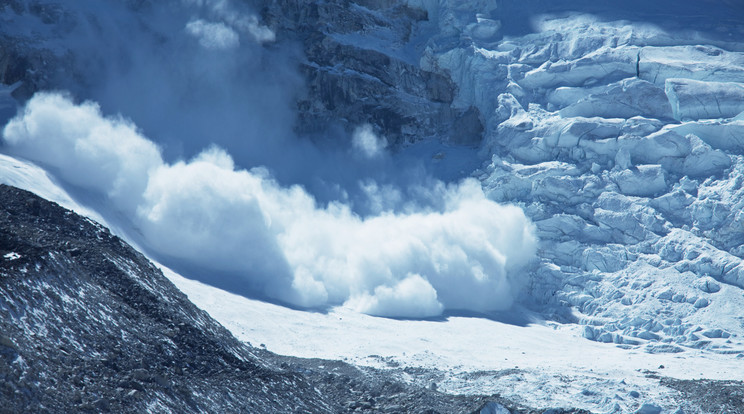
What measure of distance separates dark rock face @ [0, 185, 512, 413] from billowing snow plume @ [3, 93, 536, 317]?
1684 centimetres

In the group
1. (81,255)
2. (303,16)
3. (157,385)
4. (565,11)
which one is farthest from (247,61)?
(157,385)

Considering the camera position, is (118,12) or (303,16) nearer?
(118,12)

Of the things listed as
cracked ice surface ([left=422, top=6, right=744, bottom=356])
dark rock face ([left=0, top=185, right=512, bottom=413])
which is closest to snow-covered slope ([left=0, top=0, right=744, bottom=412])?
cracked ice surface ([left=422, top=6, right=744, bottom=356])

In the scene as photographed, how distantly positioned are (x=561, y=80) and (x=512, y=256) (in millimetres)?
13963

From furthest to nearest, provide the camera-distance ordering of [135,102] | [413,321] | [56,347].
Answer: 1. [135,102]
2. [413,321]
3. [56,347]

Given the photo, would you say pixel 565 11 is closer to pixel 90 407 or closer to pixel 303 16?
pixel 303 16

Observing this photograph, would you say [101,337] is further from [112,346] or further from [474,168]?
[474,168]

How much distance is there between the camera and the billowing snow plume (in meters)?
48.2

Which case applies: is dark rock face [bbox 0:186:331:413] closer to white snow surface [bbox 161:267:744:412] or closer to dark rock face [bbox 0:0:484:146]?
white snow surface [bbox 161:267:744:412]

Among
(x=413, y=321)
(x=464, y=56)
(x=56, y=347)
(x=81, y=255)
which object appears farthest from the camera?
(x=464, y=56)

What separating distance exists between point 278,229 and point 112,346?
28.9 metres

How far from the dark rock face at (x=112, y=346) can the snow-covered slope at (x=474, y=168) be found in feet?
30.1

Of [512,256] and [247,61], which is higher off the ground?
[247,61]

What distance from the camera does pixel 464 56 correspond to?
64688 millimetres
